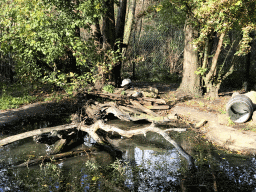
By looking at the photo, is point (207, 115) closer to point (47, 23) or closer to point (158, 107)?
point (158, 107)

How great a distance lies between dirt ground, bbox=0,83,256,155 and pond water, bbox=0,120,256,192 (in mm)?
511

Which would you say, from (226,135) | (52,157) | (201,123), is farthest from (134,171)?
(201,123)

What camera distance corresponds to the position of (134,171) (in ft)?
17.0

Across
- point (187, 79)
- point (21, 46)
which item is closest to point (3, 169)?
point (21, 46)

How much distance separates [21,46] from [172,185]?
6.83 meters

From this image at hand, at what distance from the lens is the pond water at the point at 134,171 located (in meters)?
4.61

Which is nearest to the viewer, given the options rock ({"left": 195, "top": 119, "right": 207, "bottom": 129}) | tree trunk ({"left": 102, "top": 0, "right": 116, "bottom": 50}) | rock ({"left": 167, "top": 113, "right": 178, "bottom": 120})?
rock ({"left": 195, "top": 119, "right": 207, "bottom": 129})

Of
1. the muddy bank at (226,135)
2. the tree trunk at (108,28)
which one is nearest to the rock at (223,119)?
the muddy bank at (226,135)

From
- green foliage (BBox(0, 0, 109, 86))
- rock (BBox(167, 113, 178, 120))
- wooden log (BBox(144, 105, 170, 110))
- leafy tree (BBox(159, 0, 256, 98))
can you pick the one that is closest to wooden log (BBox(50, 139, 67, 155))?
green foliage (BBox(0, 0, 109, 86))

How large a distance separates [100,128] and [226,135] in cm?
336

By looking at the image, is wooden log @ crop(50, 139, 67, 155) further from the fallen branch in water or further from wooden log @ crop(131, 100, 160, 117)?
wooden log @ crop(131, 100, 160, 117)

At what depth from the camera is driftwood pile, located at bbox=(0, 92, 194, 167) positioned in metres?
5.43

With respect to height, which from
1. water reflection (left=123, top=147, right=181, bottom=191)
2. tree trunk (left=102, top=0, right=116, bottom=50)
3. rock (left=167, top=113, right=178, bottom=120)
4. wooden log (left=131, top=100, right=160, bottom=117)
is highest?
tree trunk (left=102, top=0, right=116, bottom=50)

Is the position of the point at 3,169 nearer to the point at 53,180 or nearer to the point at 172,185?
the point at 53,180
